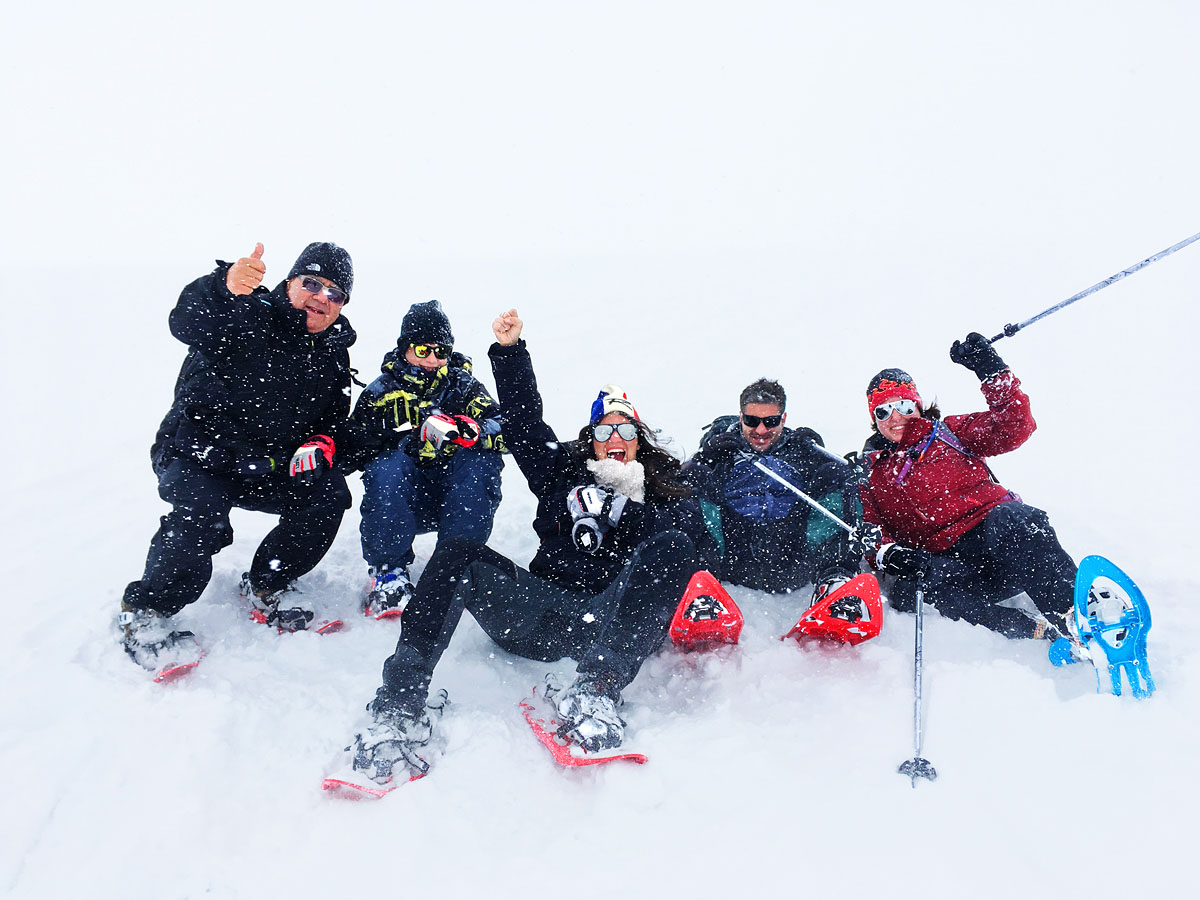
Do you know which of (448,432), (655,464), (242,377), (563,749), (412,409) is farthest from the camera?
(412,409)

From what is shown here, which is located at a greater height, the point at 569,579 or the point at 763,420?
the point at 763,420

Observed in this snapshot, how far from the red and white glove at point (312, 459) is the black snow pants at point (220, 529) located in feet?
0.32

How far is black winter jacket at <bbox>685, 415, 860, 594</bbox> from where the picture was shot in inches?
169

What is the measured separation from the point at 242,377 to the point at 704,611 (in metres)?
2.69

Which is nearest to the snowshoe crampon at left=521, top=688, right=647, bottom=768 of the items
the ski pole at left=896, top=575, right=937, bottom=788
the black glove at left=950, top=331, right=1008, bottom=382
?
the ski pole at left=896, top=575, right=937, bottom=788

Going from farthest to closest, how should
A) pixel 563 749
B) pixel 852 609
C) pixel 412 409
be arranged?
pixel 412 409 < pixel 852 609 < pixel 563 749

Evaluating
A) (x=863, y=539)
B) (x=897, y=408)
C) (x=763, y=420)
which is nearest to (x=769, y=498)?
(x=763, y=420)

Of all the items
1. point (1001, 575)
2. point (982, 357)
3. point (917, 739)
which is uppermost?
point (982, 357)

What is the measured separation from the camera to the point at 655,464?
4.12 meters

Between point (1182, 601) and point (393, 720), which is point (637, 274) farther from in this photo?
point (393, 720)

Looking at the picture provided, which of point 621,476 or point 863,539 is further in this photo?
point 863,539

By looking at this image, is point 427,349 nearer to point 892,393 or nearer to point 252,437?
point 252,437

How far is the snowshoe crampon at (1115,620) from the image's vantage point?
123 inches

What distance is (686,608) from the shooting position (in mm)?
3508
